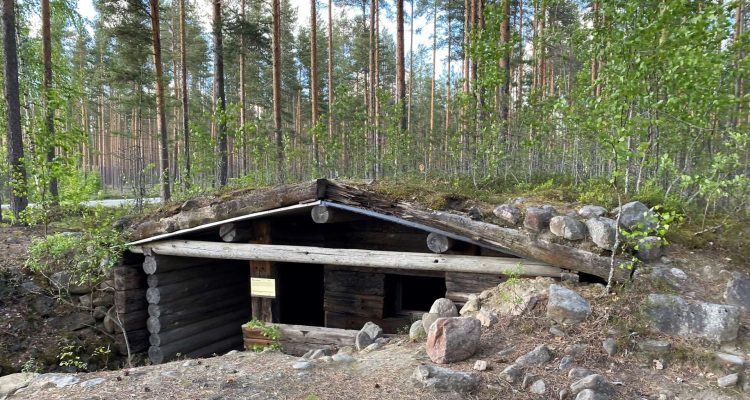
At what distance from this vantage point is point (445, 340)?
3807mm

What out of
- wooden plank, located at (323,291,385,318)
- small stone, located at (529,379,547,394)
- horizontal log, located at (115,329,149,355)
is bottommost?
horizontal log, located at (115,329,149,355)

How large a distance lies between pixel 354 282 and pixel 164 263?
325 centimetres

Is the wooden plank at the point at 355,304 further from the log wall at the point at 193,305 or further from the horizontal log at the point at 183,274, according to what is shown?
the horizontal log at the point at 183,274

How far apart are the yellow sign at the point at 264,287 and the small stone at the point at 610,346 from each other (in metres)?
4.65

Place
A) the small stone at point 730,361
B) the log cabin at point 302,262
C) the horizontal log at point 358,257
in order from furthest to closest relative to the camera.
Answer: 1. the log cabin at point 302,262
2. the horizontal log at point 358,257
3. the small stone at point 730,361

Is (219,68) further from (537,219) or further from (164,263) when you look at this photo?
(537,219)

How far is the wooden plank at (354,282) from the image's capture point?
753 cm

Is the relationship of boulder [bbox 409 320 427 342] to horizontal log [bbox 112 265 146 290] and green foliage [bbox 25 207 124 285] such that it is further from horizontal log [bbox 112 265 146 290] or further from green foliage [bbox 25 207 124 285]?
horizontal log [bbox 112 265 146 290]

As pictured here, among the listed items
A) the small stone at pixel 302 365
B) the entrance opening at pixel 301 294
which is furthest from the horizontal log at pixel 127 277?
the small stone at pixel 302 365

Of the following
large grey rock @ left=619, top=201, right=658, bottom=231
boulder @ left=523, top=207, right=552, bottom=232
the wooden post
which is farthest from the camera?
the wooden post

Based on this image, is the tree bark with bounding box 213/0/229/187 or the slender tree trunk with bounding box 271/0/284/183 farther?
the tree bark with bounding box 213/0/229/187

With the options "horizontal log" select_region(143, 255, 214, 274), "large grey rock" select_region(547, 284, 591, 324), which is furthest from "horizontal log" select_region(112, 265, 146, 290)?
"large grey rock" select_region(547, 284, 591, 324)

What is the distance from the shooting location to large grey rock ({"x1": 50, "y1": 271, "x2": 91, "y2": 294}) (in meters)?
7.28

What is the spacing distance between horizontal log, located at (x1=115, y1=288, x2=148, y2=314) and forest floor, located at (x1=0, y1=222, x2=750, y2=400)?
122 inches
